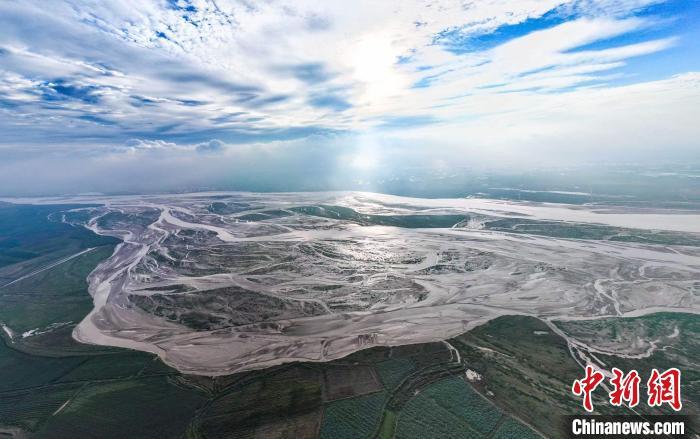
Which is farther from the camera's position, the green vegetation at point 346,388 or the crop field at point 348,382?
the crop field at point 348,382

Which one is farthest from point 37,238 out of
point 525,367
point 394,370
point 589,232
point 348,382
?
point 589,232

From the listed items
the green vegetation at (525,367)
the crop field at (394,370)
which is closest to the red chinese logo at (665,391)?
the green vegetation at (525,367)

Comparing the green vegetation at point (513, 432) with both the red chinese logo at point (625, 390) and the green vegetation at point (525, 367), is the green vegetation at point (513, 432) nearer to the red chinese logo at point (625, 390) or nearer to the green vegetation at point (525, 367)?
the green vegetation at point (525, 367)

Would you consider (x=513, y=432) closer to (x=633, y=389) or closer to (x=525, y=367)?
(x=525, y=367)

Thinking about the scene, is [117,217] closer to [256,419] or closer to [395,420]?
[256,419]

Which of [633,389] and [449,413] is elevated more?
[633,389]

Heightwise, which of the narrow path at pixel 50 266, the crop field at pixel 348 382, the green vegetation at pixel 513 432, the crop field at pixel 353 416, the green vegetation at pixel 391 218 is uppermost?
the green vegetation at pixel 391 218

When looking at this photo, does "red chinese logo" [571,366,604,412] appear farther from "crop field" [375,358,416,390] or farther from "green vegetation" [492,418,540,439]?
"crop field" [375,358,416,390]

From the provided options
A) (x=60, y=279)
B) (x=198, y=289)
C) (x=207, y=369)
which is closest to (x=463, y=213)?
(x=198, y=289)
